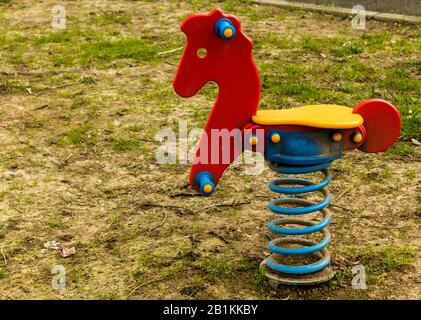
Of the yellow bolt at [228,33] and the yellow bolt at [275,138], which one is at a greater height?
the yellow bolt at [228,33]

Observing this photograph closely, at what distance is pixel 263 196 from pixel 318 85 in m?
2.03

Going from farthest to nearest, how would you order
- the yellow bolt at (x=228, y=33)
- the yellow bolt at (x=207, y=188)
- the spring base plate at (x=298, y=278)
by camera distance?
the spring base plate at (x=298, y=278)
the yellow bolt at (x=207, y=188)
the yellow bolt at (x=228, y=33)

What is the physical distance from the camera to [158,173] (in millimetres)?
5254

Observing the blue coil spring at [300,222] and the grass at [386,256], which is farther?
the grass at [386,256]

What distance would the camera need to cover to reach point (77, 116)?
6195 mm

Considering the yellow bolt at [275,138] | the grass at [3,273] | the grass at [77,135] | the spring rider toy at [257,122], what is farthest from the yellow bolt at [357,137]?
the grass at [77,135]

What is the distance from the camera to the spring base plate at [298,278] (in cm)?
388

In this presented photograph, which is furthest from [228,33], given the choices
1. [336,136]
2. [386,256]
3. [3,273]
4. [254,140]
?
[3,273]

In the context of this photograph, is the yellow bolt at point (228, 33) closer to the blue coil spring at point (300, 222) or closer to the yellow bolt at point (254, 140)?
the yellow bolt at point (254, 140)

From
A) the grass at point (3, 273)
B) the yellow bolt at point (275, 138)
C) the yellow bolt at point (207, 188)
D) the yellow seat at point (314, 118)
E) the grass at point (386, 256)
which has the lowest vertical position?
the grass at point (3, 273)

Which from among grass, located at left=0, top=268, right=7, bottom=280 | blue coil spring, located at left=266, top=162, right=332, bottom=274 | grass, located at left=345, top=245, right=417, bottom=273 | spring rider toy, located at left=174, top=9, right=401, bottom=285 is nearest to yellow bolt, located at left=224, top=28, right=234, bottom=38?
spring rider toy, located at left=174, top=9, right=401, bottom=285

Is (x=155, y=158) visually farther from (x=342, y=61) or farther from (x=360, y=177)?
(x=342, y=61)

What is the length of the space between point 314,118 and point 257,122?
260 mm

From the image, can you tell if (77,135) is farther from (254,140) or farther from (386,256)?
(386,256)
